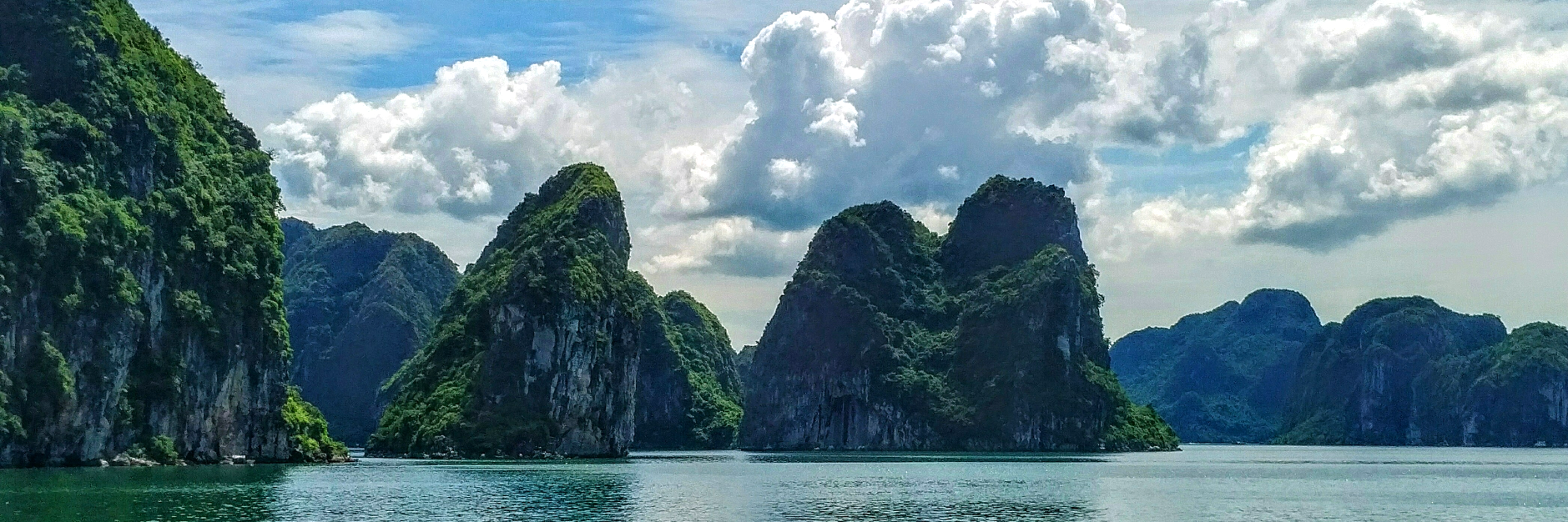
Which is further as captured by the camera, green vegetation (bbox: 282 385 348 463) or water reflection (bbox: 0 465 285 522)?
green vegetation (bbox: 282 385 348 463)

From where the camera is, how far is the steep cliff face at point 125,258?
81.5m

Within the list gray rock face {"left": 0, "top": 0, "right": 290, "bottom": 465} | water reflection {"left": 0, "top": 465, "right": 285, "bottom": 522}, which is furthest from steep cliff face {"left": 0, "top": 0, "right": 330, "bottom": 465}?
water reflection {"left": 0, "top": 465, "right": 285, "bottom": 522}

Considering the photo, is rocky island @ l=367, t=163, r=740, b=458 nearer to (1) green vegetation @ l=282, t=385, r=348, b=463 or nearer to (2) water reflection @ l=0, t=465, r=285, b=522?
(1) green vegetation @ l=282, t=385, r=348, b=463

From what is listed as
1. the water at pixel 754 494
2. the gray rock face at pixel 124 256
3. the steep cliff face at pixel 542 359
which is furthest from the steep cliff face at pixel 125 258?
the steep cliff face at pixel 542 359

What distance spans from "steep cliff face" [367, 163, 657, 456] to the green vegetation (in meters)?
17.0

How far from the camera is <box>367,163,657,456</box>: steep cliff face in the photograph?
13612 centimetres

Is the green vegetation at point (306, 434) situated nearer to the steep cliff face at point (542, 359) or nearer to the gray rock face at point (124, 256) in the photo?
the gray rock face at point (124, 256)

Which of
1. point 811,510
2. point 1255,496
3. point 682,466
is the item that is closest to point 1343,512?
point 1255,496

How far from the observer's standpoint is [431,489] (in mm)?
73125

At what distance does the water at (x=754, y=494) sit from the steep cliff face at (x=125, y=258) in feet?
14.6

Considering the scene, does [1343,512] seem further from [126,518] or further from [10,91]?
[10,91]

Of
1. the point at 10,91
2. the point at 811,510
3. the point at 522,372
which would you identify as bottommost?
the point at 811,510

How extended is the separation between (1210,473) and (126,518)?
76.5m

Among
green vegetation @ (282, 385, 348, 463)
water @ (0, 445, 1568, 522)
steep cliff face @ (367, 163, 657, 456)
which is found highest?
steep cliff face @ (367, 163, 657, 456)
